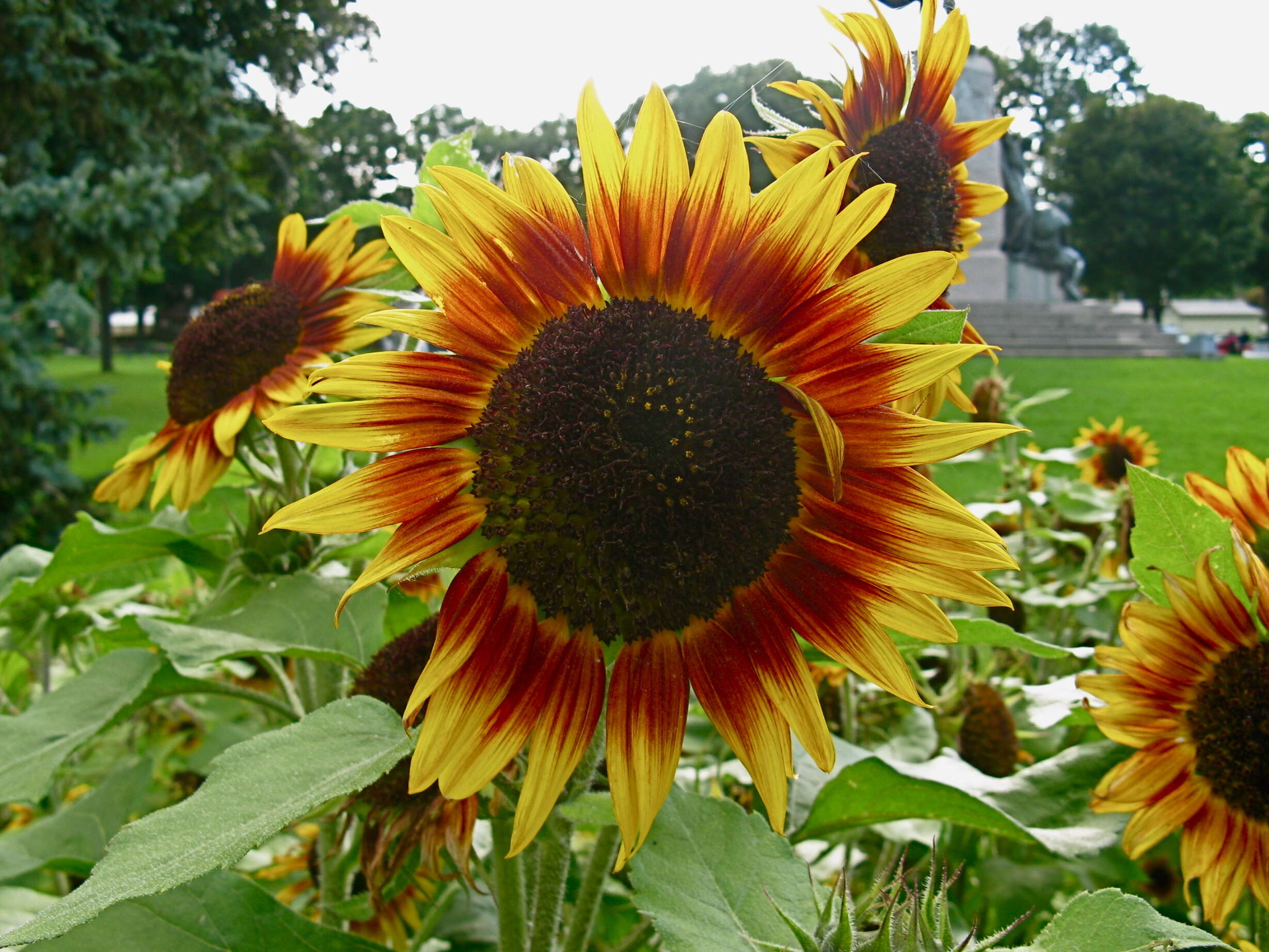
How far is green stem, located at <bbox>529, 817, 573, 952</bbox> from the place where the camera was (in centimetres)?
72

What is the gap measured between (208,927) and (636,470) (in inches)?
18.8

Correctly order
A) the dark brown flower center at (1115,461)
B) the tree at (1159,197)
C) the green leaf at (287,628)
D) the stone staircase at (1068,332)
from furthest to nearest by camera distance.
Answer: the tree at (1159,197), the stone staircase at (1068,332), the dark brown flower center at (1115,461), the green leaf at (287,628)

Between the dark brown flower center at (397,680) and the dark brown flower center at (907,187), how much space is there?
1.52 ft

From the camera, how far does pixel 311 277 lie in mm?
1038

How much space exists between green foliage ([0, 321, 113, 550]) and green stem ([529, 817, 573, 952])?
503cm

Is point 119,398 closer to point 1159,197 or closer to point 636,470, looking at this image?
point 636,470

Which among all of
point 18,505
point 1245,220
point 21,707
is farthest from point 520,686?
point 1245,220

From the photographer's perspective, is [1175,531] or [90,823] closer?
[1175,531]

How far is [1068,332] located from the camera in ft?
46.6

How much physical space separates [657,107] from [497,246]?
0.42 ft

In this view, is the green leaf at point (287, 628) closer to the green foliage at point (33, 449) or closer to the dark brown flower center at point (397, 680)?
the dark brown flower center at point (397, 680)

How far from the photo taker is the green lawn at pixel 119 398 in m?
5.92

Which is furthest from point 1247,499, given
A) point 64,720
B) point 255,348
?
point 64,720

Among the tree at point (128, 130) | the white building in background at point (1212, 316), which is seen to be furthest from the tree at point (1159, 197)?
the tree at point (128, 130)
